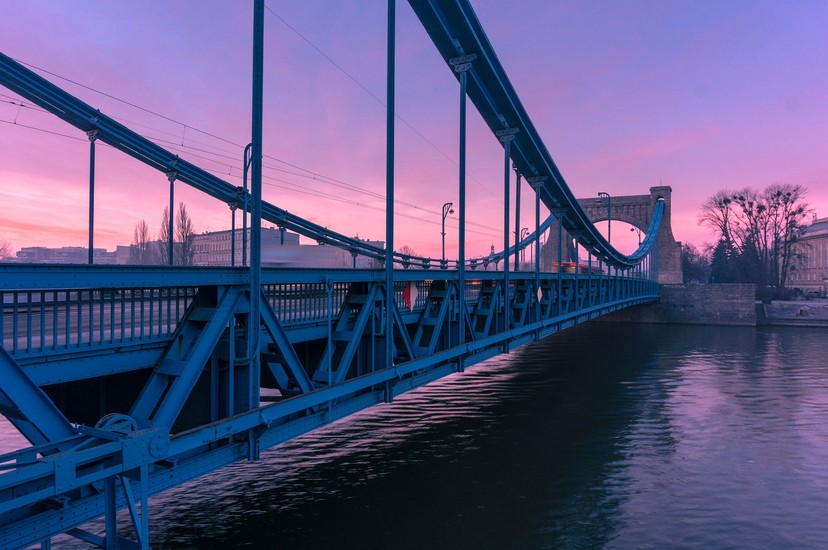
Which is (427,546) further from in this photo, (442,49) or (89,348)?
(442,49)

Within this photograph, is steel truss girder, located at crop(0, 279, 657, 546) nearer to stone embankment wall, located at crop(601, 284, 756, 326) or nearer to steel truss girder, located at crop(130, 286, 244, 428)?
steel truss girder, located at crop(130, 286, 244, 428)

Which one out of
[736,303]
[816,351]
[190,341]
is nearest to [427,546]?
[190,341]

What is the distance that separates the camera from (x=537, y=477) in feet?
46.8

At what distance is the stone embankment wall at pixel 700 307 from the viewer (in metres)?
59.0

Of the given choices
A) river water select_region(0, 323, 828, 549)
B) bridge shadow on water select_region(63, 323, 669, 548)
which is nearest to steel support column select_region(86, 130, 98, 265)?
river water select_region(0, 323, 828, 549)

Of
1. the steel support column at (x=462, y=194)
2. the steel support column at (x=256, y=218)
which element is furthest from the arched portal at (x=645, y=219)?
the steel support column at (x=256, y=218)

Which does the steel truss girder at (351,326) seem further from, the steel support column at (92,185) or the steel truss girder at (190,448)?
the steel support column at (92,185)

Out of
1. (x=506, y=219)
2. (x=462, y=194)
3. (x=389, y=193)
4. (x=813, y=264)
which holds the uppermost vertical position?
(x=813, y=264)

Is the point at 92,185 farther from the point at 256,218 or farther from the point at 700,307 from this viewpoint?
the point at 700,307

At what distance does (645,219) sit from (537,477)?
77.5m

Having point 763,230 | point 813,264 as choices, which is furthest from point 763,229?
point 813,264

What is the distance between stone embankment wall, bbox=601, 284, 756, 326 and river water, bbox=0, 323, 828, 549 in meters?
36.7

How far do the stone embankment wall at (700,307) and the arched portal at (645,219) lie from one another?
652 inches

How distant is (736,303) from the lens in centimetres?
5941
